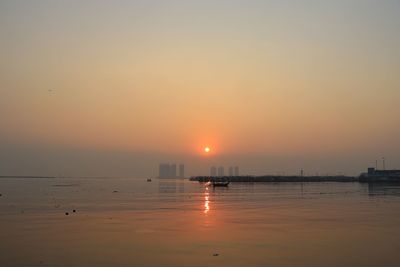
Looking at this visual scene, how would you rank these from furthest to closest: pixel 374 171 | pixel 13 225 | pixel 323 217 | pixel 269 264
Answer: pixel 374 171 → pixel 323 217 → pixel 13 225 → pixel 269 264

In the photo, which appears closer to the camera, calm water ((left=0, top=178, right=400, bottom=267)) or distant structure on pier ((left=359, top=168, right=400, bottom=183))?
calm water ((left=0, top=178, right=400, bottom=267))

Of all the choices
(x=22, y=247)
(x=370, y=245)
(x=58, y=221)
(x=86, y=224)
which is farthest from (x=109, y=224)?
(x=370, y=245)

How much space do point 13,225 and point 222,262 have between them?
58.7ft

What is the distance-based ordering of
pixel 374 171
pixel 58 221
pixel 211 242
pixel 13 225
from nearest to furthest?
pixel 211 242 < pixel 13 225 < pixel 58 221 < pixel 374 171

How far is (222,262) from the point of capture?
18125mm

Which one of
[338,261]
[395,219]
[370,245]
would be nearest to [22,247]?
[338,261]

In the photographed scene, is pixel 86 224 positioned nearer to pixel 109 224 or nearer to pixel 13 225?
pixel 109 224

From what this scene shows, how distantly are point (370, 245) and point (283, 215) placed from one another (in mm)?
15174

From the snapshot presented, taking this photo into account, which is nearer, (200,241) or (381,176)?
(200,241)

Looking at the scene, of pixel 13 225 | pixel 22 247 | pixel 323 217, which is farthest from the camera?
pixel 323 217

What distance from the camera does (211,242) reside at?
909 inches

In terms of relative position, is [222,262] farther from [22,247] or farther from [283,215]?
[283,215]

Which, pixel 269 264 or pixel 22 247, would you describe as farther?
pixel 22 247

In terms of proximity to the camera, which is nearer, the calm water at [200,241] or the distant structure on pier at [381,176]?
the calm water at [200,241]
